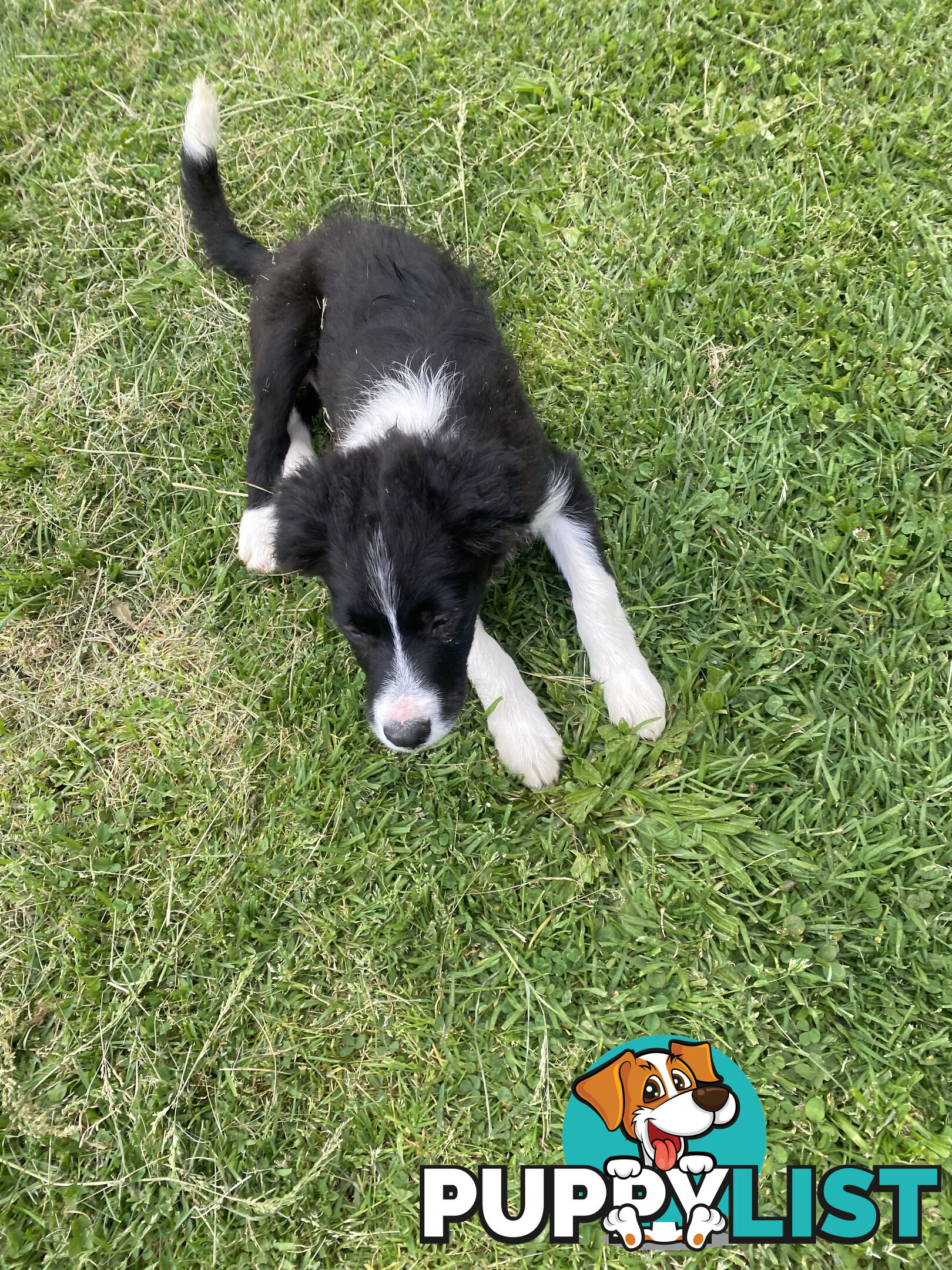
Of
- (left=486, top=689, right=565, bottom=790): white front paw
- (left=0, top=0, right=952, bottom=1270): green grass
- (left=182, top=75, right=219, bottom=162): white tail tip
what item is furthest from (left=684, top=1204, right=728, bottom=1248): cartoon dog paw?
(left=182, top=75, right=219, bottom=162): white tail tip

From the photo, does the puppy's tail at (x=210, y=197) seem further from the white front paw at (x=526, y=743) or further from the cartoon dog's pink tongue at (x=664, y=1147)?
the cartoon dog's pink tongue at (x=664, y=1147)

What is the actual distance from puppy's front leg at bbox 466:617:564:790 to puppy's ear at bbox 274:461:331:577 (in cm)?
60

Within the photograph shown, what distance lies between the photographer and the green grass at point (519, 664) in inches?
88.8

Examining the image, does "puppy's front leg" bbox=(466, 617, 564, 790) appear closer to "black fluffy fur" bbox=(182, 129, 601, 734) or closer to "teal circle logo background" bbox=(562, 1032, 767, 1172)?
"black fluffy fur" bbox=(182, 129, 601, 734)

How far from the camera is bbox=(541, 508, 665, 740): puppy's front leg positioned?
2451 millimetres

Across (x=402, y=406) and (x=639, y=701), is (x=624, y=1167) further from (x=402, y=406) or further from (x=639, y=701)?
(x=402, y=406)

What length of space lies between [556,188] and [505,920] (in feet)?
9.58

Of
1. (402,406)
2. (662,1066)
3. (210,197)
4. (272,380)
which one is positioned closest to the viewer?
(662,1066)

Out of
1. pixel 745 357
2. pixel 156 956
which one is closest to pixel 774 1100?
pixel 156 956

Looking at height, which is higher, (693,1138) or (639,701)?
(639,701)

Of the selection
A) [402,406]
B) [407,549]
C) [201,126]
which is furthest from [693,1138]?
[201,126]

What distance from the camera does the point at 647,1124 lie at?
214 centimetres

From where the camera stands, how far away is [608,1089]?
2193 millimetres

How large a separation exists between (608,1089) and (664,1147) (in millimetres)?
201
